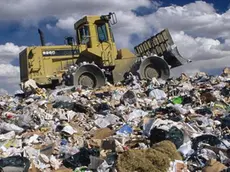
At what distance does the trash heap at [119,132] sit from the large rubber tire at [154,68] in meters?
1.65

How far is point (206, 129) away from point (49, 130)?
9.02 feet

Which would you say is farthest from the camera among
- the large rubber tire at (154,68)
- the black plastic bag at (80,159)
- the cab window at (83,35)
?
the cab window at (83,35)

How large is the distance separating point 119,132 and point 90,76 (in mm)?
5951

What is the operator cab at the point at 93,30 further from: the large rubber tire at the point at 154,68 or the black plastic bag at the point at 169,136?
the black plastic bag at the point at 169,136

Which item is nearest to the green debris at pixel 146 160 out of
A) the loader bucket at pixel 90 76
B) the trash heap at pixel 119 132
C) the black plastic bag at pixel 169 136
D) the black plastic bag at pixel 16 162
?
the trash heap at pixel 119 132

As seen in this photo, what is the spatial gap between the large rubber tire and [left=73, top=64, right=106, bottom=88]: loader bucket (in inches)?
50.8

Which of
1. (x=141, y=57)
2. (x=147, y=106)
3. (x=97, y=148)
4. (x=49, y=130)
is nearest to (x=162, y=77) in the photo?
(x=141, y=57)

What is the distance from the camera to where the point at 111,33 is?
1373cm

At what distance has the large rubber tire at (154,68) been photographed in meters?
13.3

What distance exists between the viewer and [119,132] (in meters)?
7.00

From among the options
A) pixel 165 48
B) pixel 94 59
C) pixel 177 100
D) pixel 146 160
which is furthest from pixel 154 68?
pixel 146 160

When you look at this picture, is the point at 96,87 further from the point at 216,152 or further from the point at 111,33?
the point at 216,152

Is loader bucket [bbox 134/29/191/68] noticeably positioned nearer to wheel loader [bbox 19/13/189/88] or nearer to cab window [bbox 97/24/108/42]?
wheel loader [bbox 19/13/189/88]

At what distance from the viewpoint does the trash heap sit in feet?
17.1
